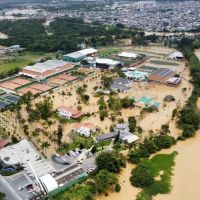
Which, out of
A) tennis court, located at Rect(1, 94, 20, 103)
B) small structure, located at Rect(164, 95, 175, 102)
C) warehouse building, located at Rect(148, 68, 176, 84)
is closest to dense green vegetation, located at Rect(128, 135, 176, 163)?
small structure, located at Rect(164, 95, 175, 102)

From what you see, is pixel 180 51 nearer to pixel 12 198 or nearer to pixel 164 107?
pixel 164 107

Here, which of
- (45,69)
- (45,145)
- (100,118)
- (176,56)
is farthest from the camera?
(176,56)

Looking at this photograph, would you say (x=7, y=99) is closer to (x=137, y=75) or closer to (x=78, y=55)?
(x=137, y=75)

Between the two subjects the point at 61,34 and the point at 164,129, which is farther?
the point at 61,34

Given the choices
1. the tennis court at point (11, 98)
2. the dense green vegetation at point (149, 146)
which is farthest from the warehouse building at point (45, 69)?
the dense green vegetation at point (149, 146)

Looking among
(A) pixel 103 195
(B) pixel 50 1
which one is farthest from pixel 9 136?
(B) pixel 50 1

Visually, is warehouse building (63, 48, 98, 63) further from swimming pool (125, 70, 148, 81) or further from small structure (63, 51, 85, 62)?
swimming pool (125, 70, 148, 81)

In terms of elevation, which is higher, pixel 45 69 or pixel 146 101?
pixel 45 69

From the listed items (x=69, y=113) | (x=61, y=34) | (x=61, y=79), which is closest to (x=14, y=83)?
(x=61, y=79)
